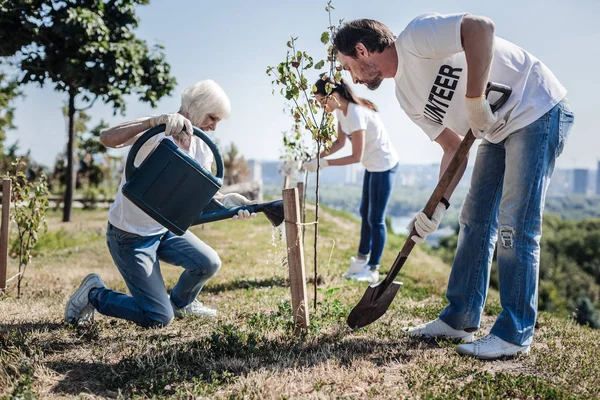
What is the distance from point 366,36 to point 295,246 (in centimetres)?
122

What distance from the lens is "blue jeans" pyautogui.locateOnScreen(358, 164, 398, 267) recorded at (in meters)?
5.28

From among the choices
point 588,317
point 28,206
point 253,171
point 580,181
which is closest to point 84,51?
point 28,206

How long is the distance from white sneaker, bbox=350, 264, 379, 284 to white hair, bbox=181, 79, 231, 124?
2800 mm

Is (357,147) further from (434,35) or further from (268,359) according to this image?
(268,359)

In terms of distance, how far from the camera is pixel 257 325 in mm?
3410

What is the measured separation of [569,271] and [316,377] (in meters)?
61.8

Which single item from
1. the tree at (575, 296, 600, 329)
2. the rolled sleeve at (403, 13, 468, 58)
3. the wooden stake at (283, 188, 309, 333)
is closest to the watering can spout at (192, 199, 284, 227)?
the wooden stake at (283, 188, 309, 333)

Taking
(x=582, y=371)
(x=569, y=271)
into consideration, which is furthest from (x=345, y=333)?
(x=569, y=271)

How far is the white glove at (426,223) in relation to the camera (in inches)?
120

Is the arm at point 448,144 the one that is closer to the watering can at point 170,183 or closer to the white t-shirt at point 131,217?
the watering can at point 170,183

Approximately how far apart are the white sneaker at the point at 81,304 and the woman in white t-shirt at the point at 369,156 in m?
2.55

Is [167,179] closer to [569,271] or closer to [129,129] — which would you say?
[129,129]

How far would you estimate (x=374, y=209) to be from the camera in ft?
17.4

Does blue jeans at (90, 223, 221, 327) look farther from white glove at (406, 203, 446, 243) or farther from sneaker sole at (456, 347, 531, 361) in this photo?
sneaker sole at (456, 347, 531, 361)
